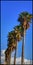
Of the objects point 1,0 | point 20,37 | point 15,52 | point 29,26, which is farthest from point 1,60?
point 1,0

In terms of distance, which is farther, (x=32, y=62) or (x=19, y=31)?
(x=19, y=31)

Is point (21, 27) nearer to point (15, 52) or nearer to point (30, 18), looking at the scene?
point (30, 18)

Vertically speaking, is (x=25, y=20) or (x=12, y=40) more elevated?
(x=25, y=20)

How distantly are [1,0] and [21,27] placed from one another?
0.80 metres

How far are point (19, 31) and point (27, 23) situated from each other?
296 mm

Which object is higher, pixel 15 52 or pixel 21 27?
pixel 21 27

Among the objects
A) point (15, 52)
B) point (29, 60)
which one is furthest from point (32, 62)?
point (15, 52)

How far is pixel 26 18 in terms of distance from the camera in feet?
16.5

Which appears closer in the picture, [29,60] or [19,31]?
[29,60]

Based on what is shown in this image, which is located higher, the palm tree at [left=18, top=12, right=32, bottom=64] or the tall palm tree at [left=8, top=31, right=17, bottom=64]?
the palm tree at [left=18, top=12, right=32, bottom=64]

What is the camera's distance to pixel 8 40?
4930mm

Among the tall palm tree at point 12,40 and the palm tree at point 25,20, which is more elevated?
the palm tree at point 25,20

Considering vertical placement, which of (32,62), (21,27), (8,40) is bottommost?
(32,62)

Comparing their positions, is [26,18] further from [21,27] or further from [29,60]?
[29,60]
